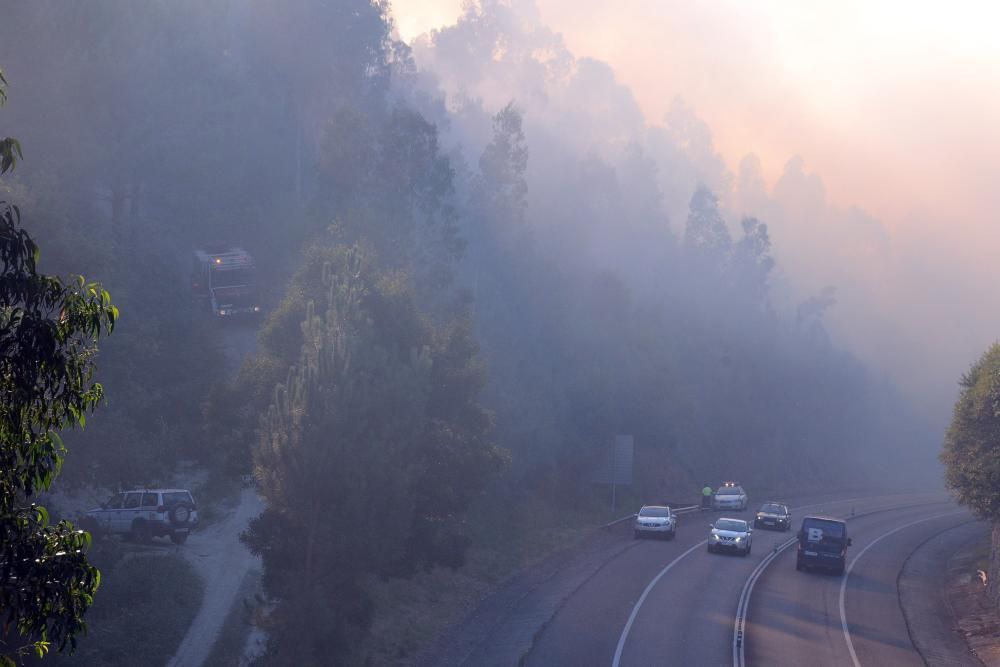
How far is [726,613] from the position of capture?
89.7 feet

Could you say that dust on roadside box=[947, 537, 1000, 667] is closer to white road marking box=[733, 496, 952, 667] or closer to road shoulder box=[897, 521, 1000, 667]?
road shoulder box=[897, 521, 1000, 667]

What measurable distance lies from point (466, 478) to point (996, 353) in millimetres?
22813

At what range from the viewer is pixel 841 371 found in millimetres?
127188

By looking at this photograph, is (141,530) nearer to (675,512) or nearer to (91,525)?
(91,525)

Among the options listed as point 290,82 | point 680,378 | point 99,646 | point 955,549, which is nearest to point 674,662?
point 99,646

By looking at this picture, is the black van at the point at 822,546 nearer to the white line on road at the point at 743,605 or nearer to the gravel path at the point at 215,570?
the white line on road at the point at 743,605

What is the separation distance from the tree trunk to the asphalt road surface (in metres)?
3.10

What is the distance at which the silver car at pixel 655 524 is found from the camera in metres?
44.0

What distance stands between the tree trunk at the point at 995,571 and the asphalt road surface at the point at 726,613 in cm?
310

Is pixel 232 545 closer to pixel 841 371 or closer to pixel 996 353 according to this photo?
pixel 996 353

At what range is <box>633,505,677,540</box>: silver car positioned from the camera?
44.0 meters

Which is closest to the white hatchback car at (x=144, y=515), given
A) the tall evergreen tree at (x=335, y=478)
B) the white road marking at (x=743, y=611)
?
the tall evergreen tree at (x=335, y=478)

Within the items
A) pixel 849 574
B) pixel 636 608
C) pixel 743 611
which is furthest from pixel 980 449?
pixel 636 608

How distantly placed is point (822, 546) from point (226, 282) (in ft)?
104
